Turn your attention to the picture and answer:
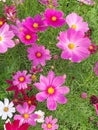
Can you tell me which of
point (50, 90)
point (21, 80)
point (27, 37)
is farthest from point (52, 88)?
point (27, 37)

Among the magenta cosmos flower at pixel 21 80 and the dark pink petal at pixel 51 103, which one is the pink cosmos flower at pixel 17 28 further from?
the dark pink petal at pixel 51 103

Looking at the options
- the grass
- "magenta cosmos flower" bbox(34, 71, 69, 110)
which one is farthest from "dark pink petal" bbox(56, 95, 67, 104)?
the grass

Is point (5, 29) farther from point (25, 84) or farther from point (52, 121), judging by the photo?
point (52, 121)

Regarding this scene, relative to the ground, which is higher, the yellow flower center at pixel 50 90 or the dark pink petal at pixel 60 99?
the yellow flower center at pixel 50 90

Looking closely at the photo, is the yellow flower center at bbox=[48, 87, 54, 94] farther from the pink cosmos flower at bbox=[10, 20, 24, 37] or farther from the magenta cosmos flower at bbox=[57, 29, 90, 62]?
the pink cosmos flower at bbox=[10, 20, 24, 37]

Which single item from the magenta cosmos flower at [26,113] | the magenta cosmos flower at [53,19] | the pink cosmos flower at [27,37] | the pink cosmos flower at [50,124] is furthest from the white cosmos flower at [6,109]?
the magenta cosmos flower at [53,19]
